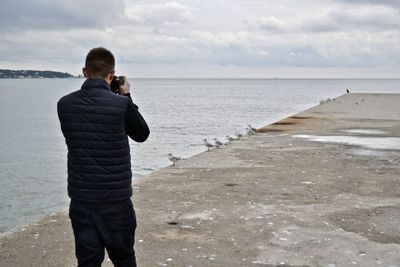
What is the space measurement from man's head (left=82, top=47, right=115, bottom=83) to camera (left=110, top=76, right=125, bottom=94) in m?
0.15

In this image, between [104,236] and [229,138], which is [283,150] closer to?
[229,138]

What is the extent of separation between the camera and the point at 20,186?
1855cm

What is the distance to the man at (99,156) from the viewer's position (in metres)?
4.29

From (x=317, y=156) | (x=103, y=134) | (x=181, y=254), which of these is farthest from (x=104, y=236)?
(x=317, y=156)

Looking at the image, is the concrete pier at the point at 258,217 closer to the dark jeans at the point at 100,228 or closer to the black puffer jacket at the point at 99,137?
the dark jeans at the point at 100,228

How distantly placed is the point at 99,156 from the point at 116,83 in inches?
26.5

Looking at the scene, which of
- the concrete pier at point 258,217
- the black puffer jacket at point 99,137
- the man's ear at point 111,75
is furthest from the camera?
the concrete pier at point 258,217

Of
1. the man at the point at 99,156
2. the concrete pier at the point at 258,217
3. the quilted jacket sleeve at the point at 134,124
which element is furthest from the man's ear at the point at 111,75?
the concrete pier at the point at 258,217

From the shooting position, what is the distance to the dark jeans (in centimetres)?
432

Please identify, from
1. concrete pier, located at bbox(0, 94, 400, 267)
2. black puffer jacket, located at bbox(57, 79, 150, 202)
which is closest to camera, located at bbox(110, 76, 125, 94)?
black puffer jacket, located at bbox(57, 79, 150, 202)

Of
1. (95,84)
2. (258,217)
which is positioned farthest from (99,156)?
(258,217)

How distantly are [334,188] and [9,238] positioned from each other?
6.62 metres

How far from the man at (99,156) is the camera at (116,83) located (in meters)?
0.11

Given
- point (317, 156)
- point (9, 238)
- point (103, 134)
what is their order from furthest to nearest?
1. point (317, 156)
2. point (9, 238)
3. point (103, 134)
